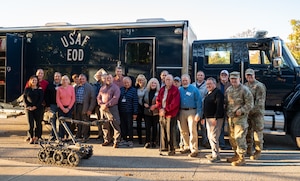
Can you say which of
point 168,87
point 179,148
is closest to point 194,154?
point 179,148

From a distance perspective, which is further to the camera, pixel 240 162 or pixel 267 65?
pixel 267 65

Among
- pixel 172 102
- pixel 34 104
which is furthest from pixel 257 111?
pixel 34 104

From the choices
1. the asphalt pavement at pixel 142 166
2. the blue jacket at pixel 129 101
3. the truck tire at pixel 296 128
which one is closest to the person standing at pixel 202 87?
the asphalt pavement at pixel 142 166

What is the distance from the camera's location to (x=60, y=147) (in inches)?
265

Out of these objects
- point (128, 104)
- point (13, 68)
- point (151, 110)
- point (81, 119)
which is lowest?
point (81, 119)

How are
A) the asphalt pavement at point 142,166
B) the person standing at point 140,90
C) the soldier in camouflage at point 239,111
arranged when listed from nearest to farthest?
Result: 1. the asphalt pavement at point 142,166
2. the soldier in camouflage at point 239,111
3. the person standing at point 140,90

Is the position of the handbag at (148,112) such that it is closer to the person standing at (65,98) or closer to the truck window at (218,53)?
the person standing at (65,98)

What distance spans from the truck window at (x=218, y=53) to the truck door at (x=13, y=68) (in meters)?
5.40

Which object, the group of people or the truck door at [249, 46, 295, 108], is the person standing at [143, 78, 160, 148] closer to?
the group of people

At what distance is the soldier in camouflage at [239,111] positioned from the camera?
263 inches

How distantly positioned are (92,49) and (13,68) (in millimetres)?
2378

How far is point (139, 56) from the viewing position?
9266 millimetres

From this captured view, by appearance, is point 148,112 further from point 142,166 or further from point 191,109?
point 142,166

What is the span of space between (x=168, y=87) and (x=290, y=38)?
1877 cm
